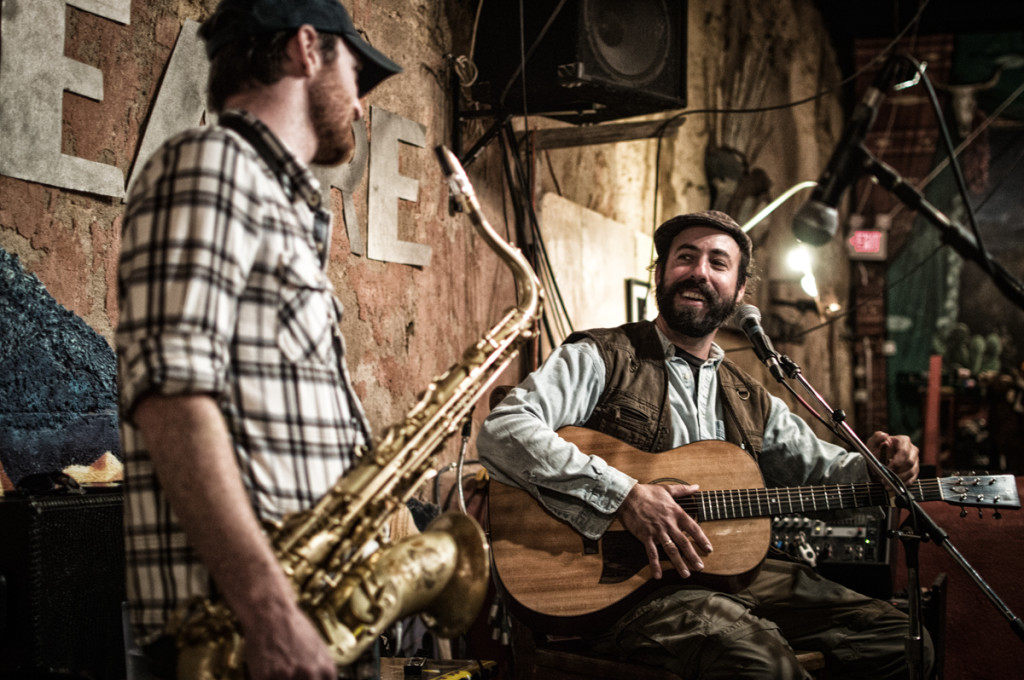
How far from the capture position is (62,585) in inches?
66.9

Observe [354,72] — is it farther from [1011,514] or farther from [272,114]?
[1011,514]

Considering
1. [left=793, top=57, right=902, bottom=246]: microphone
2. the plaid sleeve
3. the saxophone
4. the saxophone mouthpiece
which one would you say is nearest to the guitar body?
the saxophone

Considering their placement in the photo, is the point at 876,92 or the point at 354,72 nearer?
the point at 354,72

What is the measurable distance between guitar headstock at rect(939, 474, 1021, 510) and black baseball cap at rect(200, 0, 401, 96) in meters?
2.10

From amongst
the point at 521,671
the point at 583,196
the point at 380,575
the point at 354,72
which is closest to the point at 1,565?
the point at 380,575

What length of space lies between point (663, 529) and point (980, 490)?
0.99 m

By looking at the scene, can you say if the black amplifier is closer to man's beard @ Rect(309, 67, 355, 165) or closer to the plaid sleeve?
man's beard @ Rect(309, 67, 355, 165)

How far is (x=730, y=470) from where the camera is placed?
2.58 meters

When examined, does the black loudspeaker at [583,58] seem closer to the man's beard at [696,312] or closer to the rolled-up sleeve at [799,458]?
the man's beard at [696,312]

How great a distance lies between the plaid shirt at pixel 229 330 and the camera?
3.67 ft

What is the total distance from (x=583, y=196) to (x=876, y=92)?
172cm

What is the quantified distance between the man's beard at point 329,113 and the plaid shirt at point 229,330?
0.39 ft

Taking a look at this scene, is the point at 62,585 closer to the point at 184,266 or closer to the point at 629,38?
the point at 184,266

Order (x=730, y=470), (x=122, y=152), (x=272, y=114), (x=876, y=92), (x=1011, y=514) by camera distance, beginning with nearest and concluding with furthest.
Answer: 1. (x=272, y=114)
2. (x=122, y=152)
3. (x=730, y=470)
4. (x=1011, y=514)
5. (x=876, y=92)
